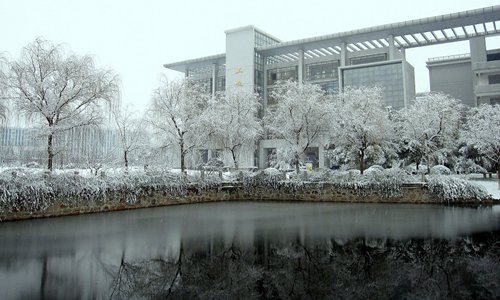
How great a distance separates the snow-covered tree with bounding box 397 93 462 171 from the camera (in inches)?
973

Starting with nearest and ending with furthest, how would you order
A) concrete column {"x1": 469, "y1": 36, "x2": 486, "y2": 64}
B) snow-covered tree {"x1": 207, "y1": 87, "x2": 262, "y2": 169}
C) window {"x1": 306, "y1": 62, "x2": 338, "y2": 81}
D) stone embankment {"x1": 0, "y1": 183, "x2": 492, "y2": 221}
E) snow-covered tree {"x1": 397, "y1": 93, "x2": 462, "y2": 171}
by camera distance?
stone embankment {"x1": 0, "y1": 183, "x2": 492, "y2": 221} < snow-covered tree {"x1": 207, "y1": 87, "x2": 262, "y2": 169} < snow-covered tree {"x1": 397, "y1": 93, "x2": 462, "y2": 171} < concrete column {"x1": 469, "y1": 36, "x2": 486, "y2": 64} < window {"x1": 306, "y1": 62, "x2": 338, "y2": 81}

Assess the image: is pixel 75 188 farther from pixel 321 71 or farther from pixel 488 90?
pixel 321 71

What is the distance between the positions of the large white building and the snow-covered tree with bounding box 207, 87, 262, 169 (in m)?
9.50

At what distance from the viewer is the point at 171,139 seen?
2392 cm

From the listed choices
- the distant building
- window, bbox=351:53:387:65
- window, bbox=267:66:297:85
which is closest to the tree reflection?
the distant building

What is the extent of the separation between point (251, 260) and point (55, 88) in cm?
1252

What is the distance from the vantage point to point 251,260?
21.6 ft

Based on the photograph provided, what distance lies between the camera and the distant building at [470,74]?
37.8m

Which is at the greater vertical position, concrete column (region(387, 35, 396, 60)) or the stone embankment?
concrete column (region(387, 35, 396, 60))

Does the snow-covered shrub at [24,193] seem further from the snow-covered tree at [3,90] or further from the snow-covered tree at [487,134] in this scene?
the snow-covered tree at [487,134]

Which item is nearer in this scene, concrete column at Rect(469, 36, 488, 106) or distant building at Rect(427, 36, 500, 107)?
distant building at Rect(427, 36, 500, 107)

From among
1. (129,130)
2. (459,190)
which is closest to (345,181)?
(459,190)

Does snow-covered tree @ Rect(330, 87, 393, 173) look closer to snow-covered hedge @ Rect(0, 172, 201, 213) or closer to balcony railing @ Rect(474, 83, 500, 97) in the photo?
snow-covered hedge @ Rect(0, 172, 201, 213)

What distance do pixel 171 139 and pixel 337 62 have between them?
33.1 meters
